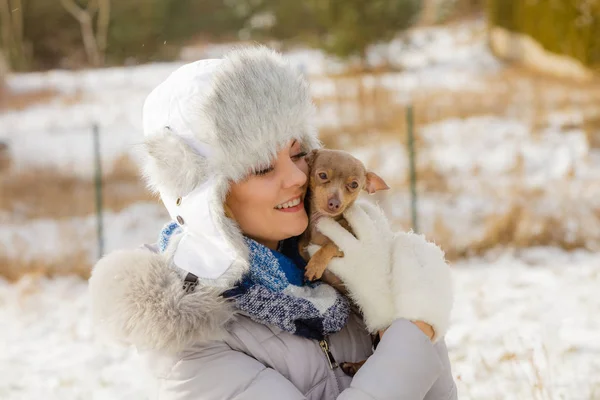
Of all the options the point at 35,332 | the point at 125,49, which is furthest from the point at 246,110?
the point at 125,49

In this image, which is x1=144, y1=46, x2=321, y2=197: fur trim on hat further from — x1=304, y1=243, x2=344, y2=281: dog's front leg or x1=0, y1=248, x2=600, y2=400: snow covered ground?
x1=0, y1=248, x2=600, y2=400: snow covered ground

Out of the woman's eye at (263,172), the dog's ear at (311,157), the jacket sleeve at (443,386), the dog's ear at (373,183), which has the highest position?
the woman's eye at (263,172)

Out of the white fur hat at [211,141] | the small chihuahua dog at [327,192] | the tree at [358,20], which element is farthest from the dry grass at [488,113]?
the white fur hat at [211,141]

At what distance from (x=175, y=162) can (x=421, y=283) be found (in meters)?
0.75

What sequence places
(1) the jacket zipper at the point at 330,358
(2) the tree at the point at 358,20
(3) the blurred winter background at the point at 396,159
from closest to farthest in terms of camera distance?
1. (1) the jacket zipper at the point at 330,358
2. (3) the blurred winter background at the point at 396,159
3. (2) the tree at the point at 358,20

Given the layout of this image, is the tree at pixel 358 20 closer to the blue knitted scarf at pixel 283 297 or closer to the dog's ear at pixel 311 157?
the dog's ear at pixel 311 157

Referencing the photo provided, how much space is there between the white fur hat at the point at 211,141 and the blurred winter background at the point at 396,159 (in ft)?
2.56

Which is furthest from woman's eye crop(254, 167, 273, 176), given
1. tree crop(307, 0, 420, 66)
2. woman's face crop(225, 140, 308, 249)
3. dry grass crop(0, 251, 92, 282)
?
tree crop(307, 0, 420, 66)

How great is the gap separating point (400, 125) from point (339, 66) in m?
6.26

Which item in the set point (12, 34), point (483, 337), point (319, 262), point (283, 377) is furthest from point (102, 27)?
point (283, 377)

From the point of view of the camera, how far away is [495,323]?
15.4 ft

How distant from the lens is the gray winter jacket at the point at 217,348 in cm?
168

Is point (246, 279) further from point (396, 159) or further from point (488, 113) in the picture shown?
point (488, 113)

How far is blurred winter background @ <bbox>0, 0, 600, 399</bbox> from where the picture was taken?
14.5 ft
